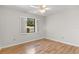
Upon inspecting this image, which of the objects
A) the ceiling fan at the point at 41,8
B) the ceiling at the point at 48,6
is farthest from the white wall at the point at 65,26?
the ceiling fan at the point at 41,8

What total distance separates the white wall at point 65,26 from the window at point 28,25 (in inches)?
9.8

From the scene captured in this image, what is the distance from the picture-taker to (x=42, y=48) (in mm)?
1511

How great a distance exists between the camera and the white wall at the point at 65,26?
56.4 inches

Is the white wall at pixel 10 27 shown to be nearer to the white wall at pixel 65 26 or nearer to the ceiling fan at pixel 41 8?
the ceiling fan at pixel 41 8

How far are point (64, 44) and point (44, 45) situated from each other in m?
0.36

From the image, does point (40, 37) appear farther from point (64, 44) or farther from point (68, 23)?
point (68, 23)

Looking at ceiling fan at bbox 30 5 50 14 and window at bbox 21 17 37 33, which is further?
window at bbox 21 17 37 33

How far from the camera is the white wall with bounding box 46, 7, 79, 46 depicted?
56.4 inches

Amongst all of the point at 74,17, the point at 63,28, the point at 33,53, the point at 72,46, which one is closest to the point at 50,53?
the point at 33,53

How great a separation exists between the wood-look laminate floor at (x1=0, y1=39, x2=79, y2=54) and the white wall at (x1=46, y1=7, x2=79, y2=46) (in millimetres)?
108

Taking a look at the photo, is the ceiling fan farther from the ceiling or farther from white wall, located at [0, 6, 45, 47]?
white wall, located at [0, 6, 45, 47]

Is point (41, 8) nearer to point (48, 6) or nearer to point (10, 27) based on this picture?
point (48, 6)

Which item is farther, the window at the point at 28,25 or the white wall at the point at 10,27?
the window at the point at 28,25

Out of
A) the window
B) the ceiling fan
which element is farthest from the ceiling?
the window
